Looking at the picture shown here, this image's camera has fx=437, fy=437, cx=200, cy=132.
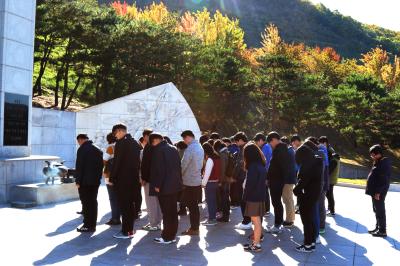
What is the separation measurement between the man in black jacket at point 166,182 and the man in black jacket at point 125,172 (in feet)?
1.16

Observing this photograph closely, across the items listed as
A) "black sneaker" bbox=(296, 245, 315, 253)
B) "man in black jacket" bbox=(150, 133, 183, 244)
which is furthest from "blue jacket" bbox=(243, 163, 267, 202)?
Result: "man in black jacket" bbox=(150, 133, 183, 244)

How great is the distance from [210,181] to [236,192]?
210 cm

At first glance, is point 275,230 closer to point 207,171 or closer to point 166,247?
point 207,171

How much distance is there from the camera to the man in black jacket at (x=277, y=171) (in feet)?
24.5

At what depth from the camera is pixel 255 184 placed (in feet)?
20.4

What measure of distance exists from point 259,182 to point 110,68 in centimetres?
1772

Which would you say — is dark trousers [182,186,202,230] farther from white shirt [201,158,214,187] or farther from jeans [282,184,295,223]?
jeans [282,184,295,223]

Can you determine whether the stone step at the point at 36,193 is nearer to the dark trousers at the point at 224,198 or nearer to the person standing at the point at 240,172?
the dark trousers at the point at 224,198

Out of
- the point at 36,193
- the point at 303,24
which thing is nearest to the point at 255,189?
the point at 36,193

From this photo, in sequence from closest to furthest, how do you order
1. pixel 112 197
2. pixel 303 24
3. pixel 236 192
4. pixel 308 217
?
1. pixel 308 217
2. pixel 112 197
3. pixel 236 192
4. pixel 303 24

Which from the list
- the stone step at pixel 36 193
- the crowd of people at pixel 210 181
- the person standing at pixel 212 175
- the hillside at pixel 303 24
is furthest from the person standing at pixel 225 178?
the hillside at pixel 303 24

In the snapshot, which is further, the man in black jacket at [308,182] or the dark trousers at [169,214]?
the dark trousers at [169,214]

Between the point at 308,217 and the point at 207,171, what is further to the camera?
the point at 207,171

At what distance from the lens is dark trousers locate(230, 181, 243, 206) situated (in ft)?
32.2
